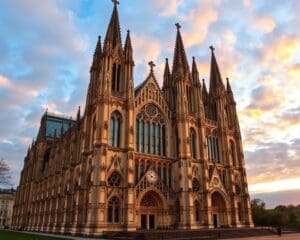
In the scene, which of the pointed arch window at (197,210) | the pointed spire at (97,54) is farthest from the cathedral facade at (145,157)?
the pointed arch window at (197,210)

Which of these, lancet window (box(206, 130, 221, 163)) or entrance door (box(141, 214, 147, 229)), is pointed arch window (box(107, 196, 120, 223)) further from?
lancet window (box(206, 130, 221, 163))

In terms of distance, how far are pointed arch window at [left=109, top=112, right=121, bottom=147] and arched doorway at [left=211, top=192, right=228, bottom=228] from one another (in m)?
20.5

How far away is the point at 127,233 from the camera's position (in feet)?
119

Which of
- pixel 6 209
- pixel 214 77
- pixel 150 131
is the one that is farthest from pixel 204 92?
pixel 6 209

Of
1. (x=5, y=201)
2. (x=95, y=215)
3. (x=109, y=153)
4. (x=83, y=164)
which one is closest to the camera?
(x=95, y=215)

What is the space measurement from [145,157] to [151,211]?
8.40m

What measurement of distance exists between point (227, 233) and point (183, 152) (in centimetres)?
1483

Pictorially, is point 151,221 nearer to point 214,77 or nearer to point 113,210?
point 113,210

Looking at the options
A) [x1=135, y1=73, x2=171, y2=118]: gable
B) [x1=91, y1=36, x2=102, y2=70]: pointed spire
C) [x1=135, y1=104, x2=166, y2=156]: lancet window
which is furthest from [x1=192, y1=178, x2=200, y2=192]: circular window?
[x1=91, y1=36, x2=102, y2=70]: pointed spire

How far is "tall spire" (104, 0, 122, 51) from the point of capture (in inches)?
2012

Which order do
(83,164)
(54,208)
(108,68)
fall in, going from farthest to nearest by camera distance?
1. (54,208)
2. (108,68)
3. (83,164)

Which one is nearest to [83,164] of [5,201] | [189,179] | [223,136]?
[189,179]

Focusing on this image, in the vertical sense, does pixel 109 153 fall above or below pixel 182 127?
below

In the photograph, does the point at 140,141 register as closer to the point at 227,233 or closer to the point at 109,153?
the point at 109,153
